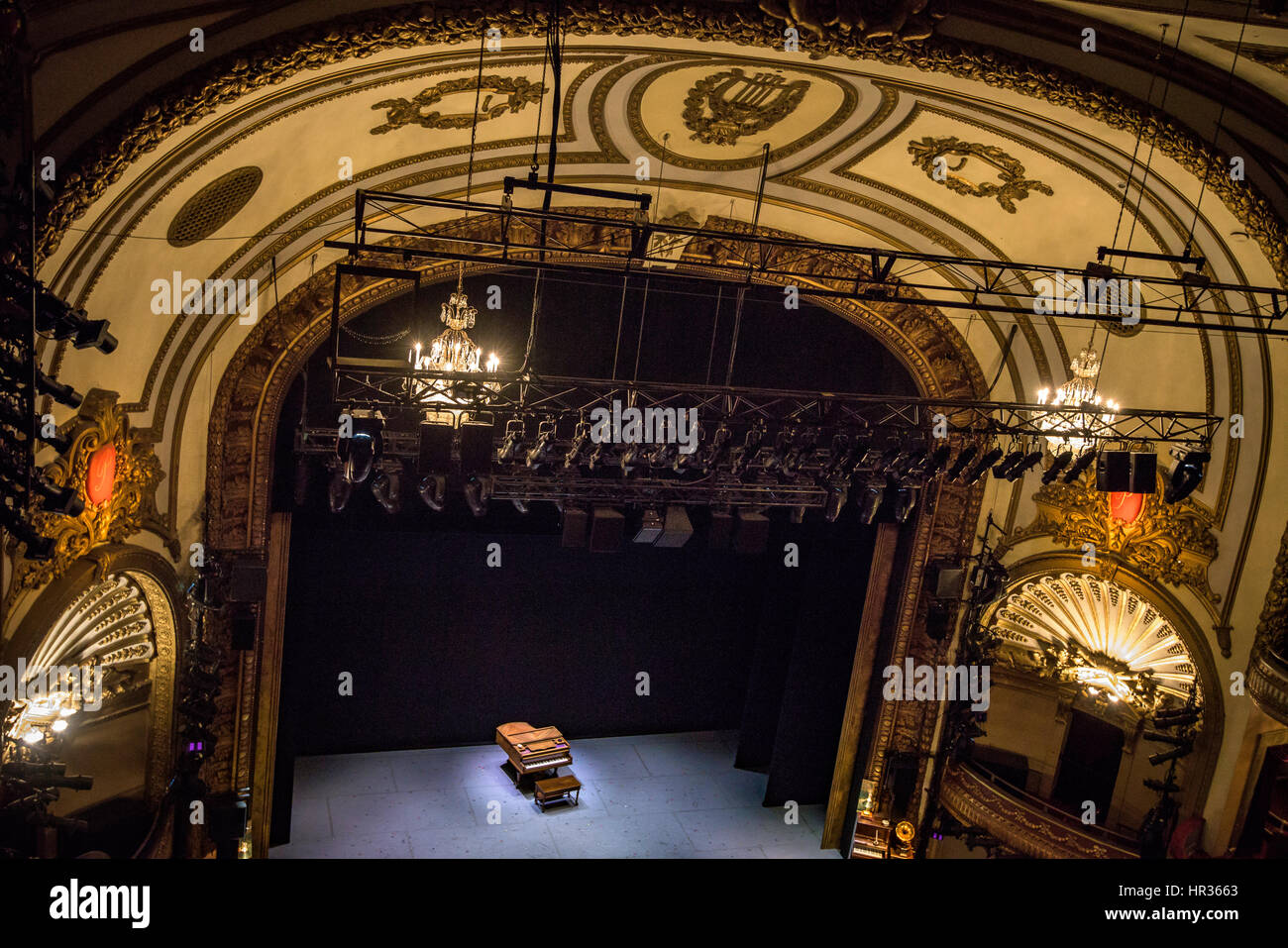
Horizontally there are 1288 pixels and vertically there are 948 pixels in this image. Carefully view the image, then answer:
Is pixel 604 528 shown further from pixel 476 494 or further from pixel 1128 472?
pixel 1128 472

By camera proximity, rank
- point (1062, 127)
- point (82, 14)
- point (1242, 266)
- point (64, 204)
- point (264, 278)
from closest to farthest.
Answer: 1. point (82, 14)
2. point (64, 204)
3. point (1062, 127)
4. point (1242, 266)
5. point (264, 278)

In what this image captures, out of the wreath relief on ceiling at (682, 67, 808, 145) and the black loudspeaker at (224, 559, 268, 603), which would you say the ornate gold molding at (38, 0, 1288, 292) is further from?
the black loudspeaker at (224, 559, 268, 603)

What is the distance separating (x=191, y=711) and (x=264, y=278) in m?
4.02

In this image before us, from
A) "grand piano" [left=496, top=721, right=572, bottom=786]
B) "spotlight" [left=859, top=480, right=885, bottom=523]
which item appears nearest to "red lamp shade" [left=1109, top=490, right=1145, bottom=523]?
"spotlight" [left=859, top=480, right=885, bottom=523]

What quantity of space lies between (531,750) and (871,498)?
5022 millimetres

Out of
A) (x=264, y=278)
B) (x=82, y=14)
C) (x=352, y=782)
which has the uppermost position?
(x=82, y=14)

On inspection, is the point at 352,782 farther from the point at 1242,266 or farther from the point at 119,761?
the point at 1242,266

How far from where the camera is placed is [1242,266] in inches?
309

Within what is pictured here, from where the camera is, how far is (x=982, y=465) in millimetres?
9383

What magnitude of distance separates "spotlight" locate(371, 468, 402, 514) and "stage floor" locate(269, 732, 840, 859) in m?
3.74

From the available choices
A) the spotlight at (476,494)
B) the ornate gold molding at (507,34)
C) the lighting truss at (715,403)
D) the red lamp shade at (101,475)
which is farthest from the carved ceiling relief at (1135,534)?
the red lamp shade at (101,475)

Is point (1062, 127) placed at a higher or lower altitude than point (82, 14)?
higher

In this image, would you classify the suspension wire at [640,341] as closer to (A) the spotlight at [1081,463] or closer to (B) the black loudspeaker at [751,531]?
(B) the black loudspeaker at [751,531]
